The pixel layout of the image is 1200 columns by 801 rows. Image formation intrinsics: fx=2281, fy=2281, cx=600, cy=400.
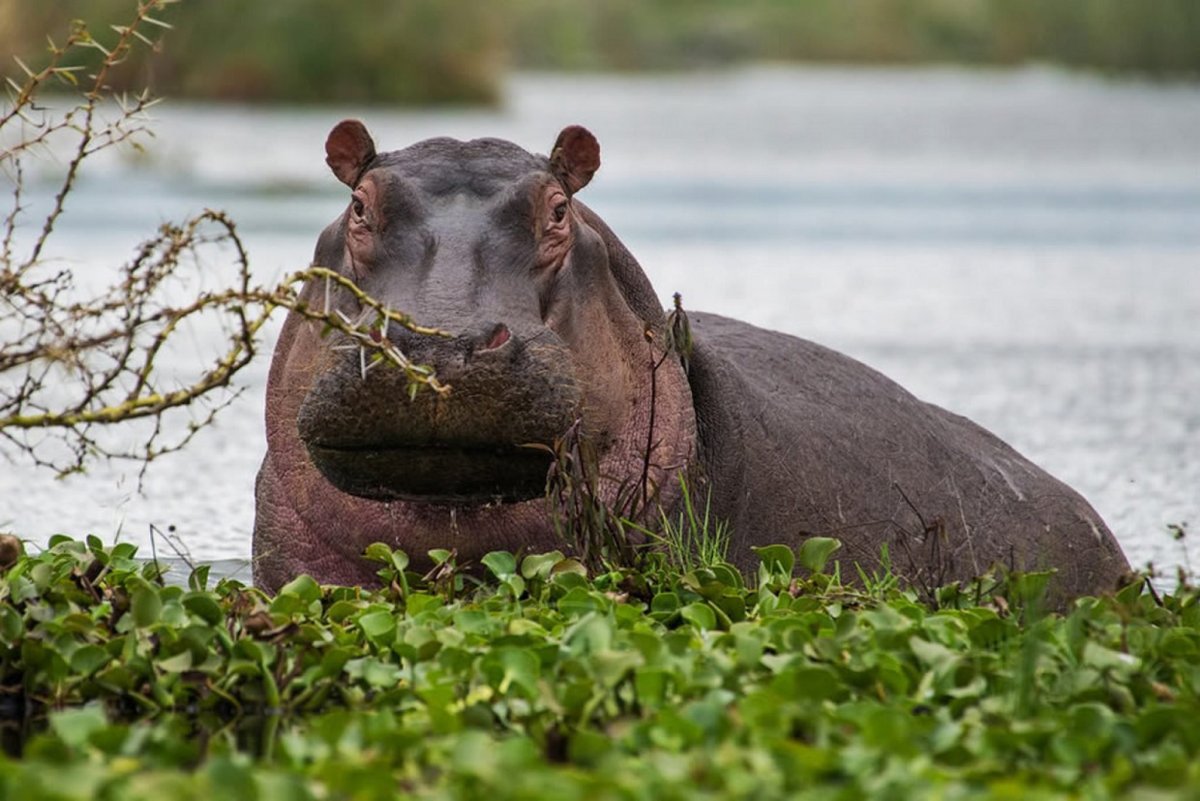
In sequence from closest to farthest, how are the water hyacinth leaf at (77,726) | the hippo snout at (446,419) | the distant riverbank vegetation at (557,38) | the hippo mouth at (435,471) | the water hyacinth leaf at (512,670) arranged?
the water hyacinth leaf at (77,726) → the water hyacinth leaf at (512,670) → the hippo snout at (446,419) → the hippo mouth at (435,471) → the distant riverbank vegetation at (557,38)

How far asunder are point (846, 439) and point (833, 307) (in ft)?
26.2

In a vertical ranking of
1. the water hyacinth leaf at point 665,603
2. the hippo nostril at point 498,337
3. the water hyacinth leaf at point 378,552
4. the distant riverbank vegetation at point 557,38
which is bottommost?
the water hyacinth leaf at point 665,603

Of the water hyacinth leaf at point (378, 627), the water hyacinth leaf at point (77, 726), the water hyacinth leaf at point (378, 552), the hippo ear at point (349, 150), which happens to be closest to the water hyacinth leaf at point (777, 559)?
the water hyacinth leaf at point (378, 552)

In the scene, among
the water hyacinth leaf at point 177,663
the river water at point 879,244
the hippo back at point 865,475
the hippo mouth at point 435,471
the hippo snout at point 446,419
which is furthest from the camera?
the river water at point 879,244

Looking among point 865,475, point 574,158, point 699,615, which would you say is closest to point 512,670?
point 699,615

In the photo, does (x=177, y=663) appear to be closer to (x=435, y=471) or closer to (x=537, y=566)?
(x=435, y=471)

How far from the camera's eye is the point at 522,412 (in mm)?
4602

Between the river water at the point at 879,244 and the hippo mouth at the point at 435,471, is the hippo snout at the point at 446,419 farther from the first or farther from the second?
the river water at the point at 879,244

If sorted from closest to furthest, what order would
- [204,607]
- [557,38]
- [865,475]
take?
[204,607] < [865,475] < [557,38]

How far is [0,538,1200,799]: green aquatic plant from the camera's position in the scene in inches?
131

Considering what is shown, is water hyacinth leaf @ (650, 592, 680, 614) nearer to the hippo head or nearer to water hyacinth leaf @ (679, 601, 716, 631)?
water hyacinth leaf @ (679, 601, 716, 631)

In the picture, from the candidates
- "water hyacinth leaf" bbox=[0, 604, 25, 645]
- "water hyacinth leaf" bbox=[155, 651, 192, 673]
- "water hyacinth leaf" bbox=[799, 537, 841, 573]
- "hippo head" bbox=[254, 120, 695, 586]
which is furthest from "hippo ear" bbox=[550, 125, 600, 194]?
"water hyacinth leaf" bbox=[0, 604, 25, 645]

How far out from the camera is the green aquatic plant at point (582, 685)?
333 centimetres

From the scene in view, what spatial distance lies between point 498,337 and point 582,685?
0.90m
